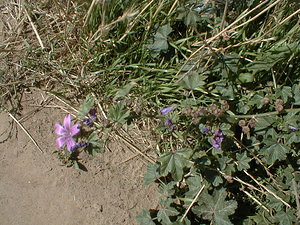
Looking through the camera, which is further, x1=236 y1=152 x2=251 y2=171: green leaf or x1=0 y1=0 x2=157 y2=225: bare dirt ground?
x1=0 y1=0 x2=157 y2=225: bare dirt ground

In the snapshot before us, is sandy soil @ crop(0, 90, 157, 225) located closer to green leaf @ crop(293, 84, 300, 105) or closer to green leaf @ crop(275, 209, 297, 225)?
green leaf @ crop(275, 209, 297, 225)

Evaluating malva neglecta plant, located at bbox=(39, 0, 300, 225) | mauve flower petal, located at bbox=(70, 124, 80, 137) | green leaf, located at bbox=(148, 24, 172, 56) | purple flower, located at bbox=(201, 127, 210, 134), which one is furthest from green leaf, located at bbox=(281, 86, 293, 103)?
mauve flower petal, located at bbox=(70, 124, 80, 137)

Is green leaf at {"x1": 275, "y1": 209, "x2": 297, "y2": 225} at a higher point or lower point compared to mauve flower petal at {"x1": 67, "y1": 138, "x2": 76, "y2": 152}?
lower

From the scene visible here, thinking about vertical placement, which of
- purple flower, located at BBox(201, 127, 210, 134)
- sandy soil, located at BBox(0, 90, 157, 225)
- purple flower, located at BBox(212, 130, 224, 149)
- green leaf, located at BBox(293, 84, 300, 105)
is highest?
green leaf, located at BBox(293, 84, 300, 105)

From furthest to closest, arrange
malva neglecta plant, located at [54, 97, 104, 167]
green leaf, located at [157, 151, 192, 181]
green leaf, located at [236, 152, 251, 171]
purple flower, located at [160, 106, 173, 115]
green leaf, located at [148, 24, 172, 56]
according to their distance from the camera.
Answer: green leaf, located at [148, 24, 172, 56], purple flower, located at [160, 106, 173, 115], green leaf, located at [236, 152, 251, 171], malva neglecta plant, located at [54, 97, 104, 167], green leaf, located at [157, 151, 192, 181]

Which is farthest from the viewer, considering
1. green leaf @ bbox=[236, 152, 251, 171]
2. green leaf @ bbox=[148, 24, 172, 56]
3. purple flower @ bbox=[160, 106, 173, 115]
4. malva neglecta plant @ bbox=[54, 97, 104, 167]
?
green leaf @ bbox=[148, 24, 172, 56]

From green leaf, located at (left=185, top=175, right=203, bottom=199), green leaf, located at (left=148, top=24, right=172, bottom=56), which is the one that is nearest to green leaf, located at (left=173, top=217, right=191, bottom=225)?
green leaf, located at (left=185, top=175, right=203, bottom=199)

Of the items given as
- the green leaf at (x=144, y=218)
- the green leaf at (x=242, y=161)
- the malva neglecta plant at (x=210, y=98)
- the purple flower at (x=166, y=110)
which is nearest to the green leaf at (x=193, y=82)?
the malva neglecta plant at (x=210, y=98)

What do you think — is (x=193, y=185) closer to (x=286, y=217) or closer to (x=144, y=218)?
(x=144, y=218)
